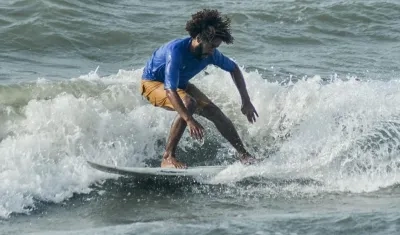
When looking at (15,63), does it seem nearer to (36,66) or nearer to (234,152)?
(36,66)

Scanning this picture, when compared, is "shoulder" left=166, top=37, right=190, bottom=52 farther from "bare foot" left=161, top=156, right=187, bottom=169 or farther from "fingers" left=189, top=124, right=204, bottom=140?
"bare foot" left=161, top=156, right=187, bottom=169

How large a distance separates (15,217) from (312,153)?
3.45m

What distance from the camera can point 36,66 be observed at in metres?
13.7

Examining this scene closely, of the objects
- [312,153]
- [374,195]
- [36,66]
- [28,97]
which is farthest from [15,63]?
[374,195]

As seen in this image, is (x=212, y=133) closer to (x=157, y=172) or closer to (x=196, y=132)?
(x=157, y=172)

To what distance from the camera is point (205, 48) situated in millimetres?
A: 8688

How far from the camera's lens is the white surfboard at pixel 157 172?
28.7 feet

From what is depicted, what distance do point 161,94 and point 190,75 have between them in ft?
1.18

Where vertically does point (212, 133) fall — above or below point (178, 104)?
below

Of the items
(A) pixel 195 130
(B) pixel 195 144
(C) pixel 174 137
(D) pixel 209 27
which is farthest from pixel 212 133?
(A) pixel 195 130

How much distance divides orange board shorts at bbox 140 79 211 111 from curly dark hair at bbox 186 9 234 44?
629mm

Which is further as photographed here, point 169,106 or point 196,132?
point 169,106

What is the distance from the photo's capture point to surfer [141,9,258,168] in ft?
28.1

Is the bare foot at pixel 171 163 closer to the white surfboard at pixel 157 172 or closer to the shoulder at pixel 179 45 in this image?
the white surfboard at pixel 157 172
